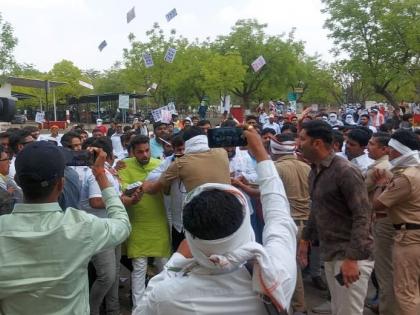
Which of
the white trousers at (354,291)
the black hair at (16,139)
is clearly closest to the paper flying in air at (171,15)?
the black hair at (16,139)

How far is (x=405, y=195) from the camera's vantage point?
13.3 ft

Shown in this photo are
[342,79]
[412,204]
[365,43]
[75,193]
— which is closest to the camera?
[412,204]

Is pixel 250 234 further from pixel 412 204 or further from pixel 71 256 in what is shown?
pixel 412 204

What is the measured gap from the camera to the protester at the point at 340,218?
355 cm

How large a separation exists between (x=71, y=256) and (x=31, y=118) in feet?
167

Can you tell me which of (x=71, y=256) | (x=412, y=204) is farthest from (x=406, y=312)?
(x=71, y=256)

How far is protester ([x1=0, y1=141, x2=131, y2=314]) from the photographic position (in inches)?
81.2

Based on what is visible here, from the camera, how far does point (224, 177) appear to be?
4.80 meters

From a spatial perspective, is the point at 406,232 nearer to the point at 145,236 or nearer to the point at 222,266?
the point at 145,236

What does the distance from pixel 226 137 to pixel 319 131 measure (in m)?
1.90

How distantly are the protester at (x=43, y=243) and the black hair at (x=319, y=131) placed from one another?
6.93 feet

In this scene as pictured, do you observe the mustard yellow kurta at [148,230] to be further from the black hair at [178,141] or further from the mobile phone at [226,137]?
the mobile phone at [226,137]

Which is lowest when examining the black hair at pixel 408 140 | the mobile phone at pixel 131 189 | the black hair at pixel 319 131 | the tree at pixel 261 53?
the mobile phone at pixel 131 189

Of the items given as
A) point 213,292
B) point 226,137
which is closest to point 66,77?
point 226,137
